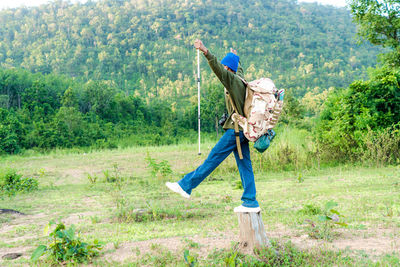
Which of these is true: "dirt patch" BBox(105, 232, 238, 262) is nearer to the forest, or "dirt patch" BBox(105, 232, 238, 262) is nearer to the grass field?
the grass field

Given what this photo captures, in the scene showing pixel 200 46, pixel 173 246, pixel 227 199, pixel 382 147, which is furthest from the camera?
pixel 382 147

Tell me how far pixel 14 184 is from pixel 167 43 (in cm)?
5039

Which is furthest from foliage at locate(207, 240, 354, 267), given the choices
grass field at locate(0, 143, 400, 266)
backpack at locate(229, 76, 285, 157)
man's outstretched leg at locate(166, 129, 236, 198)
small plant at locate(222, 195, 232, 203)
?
small plant at locate(222, 195, 232, 203)

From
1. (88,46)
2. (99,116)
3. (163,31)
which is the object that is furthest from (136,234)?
(163,31)

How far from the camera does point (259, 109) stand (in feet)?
11.9

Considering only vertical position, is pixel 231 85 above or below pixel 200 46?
below

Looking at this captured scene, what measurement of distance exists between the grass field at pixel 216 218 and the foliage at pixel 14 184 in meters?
0.36

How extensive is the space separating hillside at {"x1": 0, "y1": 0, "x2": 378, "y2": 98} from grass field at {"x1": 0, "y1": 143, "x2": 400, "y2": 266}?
105 ft

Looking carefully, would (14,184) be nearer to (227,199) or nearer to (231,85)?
(227,199)

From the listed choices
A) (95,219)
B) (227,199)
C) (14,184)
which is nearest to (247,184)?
(95,219)

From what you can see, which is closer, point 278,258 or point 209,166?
point 278,258

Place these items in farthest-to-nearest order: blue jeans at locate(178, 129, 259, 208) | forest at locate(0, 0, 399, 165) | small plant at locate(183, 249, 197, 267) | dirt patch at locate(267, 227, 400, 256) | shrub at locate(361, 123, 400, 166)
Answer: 1. forest at locate(0, 0, 399, 165)
2. shrub at locate(361, 123, 400, 166)
3. dirt patch at locate(267, 227, 400, 256)
4. blue jeans at locate(178, 129, 259, 208)
5. small plant at locate(183, 249, 197, 267)

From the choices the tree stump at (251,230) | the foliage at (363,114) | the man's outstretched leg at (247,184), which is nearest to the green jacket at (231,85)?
the man's outstretched leg at (247,184)

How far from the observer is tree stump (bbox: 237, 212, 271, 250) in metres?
3.85
